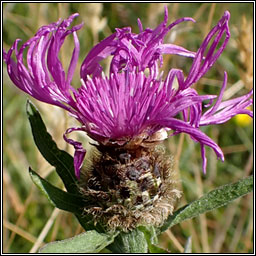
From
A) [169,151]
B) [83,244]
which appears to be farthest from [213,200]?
[169,151]

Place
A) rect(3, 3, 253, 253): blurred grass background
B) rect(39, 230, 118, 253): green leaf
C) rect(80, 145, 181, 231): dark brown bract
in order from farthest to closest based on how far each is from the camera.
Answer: rect(3, 3, 253, 253): blurred grass background
rect(80, 145, 181, 231): dark brown bract
rect(39, 230, 118, 253): green leaf

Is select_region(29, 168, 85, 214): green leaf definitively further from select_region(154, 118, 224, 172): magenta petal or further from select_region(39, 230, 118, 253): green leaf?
select_region(154, 118, 224, 172): magenta petal

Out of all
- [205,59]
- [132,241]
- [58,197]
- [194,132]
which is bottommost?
[132,241]

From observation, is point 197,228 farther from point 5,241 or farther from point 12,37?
point 12,37

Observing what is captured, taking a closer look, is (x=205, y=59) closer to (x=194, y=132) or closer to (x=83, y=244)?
(x=194, y=132)

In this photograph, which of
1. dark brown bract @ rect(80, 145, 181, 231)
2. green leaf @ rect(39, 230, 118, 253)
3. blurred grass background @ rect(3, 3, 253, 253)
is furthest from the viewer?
blurred grass background @ rect(3, 3, 253, 253)

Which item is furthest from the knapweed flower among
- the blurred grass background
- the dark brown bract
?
the blurred grass background

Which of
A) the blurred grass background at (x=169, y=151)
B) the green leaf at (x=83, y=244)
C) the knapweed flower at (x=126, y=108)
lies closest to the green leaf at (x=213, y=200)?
the knapweed flower at (x=126, y=108)
